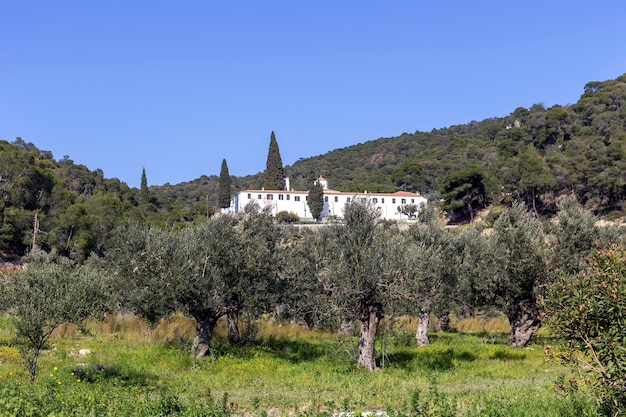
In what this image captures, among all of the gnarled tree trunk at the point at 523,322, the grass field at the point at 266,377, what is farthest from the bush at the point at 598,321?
the gnarled tree trunk at the point at 523,322

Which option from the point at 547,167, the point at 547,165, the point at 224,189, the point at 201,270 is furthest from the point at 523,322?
the point at 224,189

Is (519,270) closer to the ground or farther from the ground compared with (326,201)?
closer to the ground

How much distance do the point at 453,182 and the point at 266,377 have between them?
9874 cm

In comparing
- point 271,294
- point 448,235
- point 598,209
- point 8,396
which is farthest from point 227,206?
point 8,396

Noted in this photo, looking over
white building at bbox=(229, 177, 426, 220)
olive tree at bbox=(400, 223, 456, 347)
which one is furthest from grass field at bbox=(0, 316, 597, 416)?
white building at bbox=(229, 177, 426, 220)

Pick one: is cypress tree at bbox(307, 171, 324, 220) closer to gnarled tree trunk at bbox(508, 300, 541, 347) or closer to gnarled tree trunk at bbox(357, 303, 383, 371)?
gnarled tree trunk at bbox(508, 300, 541, 347)

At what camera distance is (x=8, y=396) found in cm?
1205

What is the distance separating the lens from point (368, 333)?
802 inches

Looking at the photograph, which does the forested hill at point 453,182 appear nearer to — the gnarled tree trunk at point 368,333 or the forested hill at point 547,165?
the forested hill at point 547,165

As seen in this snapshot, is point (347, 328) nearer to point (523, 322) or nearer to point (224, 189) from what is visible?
point (523, 322)

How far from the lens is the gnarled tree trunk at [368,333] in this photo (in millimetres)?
20250

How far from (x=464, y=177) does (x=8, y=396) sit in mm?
104399

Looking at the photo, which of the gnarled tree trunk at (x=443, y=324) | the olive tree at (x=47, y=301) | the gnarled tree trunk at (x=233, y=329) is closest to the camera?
the olive tree at (x=47, y=301)

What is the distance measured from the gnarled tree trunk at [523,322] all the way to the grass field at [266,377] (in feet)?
2.10
